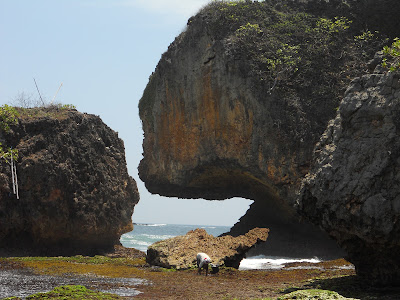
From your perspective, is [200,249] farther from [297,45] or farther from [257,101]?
[297,45]

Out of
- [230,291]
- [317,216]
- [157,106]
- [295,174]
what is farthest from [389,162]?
[157,106]

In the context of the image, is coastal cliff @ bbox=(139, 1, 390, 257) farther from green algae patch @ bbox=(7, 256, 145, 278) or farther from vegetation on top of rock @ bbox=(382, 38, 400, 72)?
vegetation on top of rock @ bbox=(382, 38, 400, 72)

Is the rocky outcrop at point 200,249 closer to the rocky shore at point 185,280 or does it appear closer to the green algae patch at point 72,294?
the rocky shore at point 185,280

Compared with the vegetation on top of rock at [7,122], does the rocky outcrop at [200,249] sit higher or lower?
lower

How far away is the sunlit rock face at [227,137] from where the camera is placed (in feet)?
102

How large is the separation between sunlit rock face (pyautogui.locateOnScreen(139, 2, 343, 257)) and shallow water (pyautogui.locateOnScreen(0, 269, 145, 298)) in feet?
47.9

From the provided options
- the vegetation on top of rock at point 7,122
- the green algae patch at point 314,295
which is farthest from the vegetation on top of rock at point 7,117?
the green algae patch at point 314,295

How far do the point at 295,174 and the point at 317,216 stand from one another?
43.4 feet

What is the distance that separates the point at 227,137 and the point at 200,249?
10596mm

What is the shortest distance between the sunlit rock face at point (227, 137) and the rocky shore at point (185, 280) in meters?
7.58

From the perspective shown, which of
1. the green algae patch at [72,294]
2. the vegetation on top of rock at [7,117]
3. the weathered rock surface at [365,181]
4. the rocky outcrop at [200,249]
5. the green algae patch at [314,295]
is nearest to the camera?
the green algae patch at [314,295]

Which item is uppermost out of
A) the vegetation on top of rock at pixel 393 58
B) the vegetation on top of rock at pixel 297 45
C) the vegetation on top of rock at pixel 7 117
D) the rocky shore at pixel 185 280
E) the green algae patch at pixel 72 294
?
the vegetation on top of rock at pixel 297 45

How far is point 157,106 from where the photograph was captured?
38188mm

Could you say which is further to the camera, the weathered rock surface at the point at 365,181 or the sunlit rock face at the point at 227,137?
the sunlit rock face at the point at 227,137
